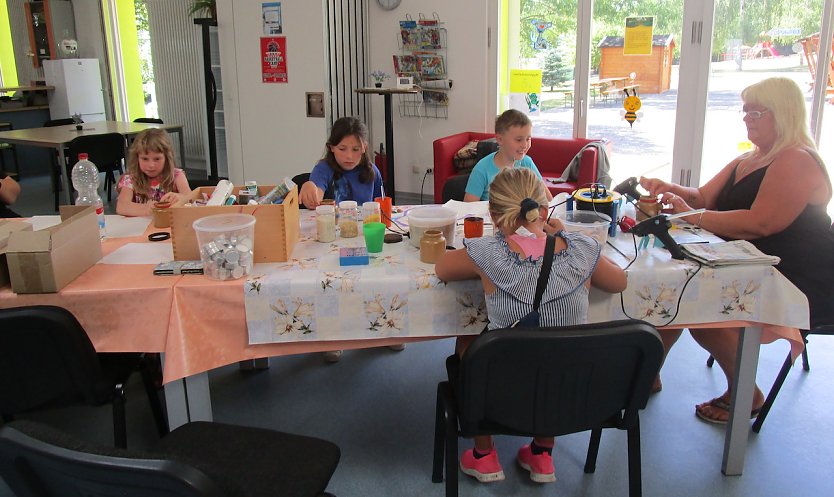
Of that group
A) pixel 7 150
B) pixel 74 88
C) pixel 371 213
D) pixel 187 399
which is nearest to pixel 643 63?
pixel 371 213

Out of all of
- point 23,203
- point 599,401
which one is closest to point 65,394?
point 599,401

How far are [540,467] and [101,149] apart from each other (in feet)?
17.0

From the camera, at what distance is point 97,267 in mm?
2146

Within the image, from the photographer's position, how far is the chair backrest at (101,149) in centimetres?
576

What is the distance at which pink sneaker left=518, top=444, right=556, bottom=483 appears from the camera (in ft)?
7.00

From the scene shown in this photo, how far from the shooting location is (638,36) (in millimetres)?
5129

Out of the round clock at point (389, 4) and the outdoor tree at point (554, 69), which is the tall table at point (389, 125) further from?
the outdoor tree at point (554, 69)

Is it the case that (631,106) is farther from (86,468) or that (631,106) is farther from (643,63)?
(86,468)

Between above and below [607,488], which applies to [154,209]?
above

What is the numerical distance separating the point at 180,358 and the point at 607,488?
1.40 m

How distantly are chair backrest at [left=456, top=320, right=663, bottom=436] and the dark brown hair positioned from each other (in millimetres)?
1626

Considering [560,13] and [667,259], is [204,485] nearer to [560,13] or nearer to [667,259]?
[667,259]

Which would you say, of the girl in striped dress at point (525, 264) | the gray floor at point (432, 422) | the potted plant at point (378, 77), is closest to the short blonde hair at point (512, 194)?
the girl in striped dress at point (525, 264)

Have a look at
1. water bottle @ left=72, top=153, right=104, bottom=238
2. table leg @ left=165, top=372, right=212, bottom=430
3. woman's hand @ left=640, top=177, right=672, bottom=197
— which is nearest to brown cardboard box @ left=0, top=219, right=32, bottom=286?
water bottle @ left=72, top=153, right=104, bottom=238
